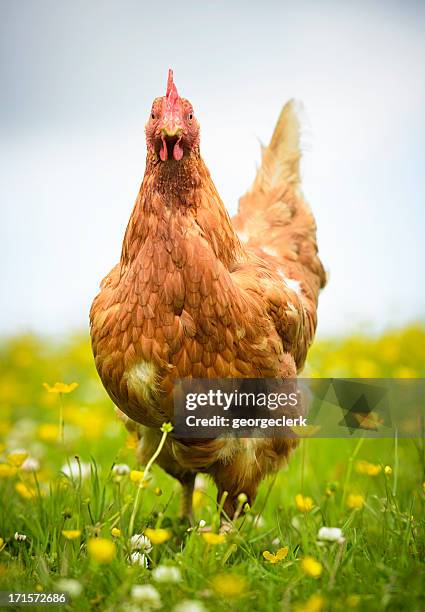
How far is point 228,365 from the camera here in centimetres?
184

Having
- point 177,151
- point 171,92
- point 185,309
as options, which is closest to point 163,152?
point 177,151

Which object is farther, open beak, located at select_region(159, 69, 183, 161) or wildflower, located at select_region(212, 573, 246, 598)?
open beak, located at select_region(159, 69, 183, 161)

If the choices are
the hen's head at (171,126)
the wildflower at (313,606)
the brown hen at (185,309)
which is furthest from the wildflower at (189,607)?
the hen's head at (171,126)

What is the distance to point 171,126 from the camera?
1.67 m

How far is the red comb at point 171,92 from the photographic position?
5.69 feet

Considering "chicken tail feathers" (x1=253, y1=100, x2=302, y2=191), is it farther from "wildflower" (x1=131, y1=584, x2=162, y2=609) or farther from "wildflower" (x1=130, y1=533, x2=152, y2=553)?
"wildflower" (x1=131, y1=584, x2=162, y2=609)

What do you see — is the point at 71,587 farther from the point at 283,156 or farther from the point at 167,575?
the point at 283,156

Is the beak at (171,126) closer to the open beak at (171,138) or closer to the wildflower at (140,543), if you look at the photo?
the open beak at (171,138)

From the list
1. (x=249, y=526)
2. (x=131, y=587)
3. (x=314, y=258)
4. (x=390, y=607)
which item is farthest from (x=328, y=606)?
(x=314, y=258)

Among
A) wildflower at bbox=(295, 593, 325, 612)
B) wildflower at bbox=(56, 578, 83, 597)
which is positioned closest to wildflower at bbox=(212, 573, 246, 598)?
wildflower at bbox=(295, 593, 325, 612)

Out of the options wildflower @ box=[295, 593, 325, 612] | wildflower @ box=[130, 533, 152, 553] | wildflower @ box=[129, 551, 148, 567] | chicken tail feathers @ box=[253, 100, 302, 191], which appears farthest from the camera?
chicken tail feathers @ box=[253, 100, 302, 191]

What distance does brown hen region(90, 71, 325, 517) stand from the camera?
5.88ft

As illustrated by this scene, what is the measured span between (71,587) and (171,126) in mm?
1160

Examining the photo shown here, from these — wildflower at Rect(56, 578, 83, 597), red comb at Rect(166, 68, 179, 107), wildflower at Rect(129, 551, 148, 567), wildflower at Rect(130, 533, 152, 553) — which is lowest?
wildflower at Rect(56, 578, 83, 597)
